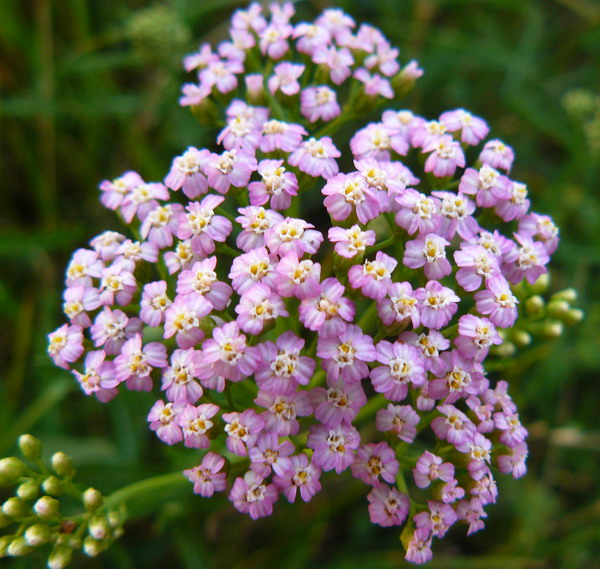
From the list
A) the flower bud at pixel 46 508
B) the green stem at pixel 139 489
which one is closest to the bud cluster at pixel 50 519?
the flower bud at pixel 46 508

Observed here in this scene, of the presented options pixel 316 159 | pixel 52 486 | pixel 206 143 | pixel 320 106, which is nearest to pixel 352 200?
pixel 316 159

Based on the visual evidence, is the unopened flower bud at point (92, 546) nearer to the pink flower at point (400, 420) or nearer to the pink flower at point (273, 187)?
the pink flower at point (400, 420)

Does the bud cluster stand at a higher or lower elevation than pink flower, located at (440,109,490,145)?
lower

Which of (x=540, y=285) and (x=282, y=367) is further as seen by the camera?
(x=540, y=285)

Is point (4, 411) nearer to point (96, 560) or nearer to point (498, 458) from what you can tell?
point (96, 560)

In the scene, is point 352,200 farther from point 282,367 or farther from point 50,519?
point 50,519

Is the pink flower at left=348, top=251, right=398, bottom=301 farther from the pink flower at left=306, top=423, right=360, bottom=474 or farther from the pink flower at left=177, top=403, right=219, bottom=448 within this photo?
the pink flower at left=177, top=403, right=219, bottom=448

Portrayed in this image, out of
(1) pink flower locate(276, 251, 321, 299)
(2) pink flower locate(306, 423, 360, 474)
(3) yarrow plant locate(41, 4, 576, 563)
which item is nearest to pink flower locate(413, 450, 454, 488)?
(3) yarrow plant locate(41, 4, 576, 563)
